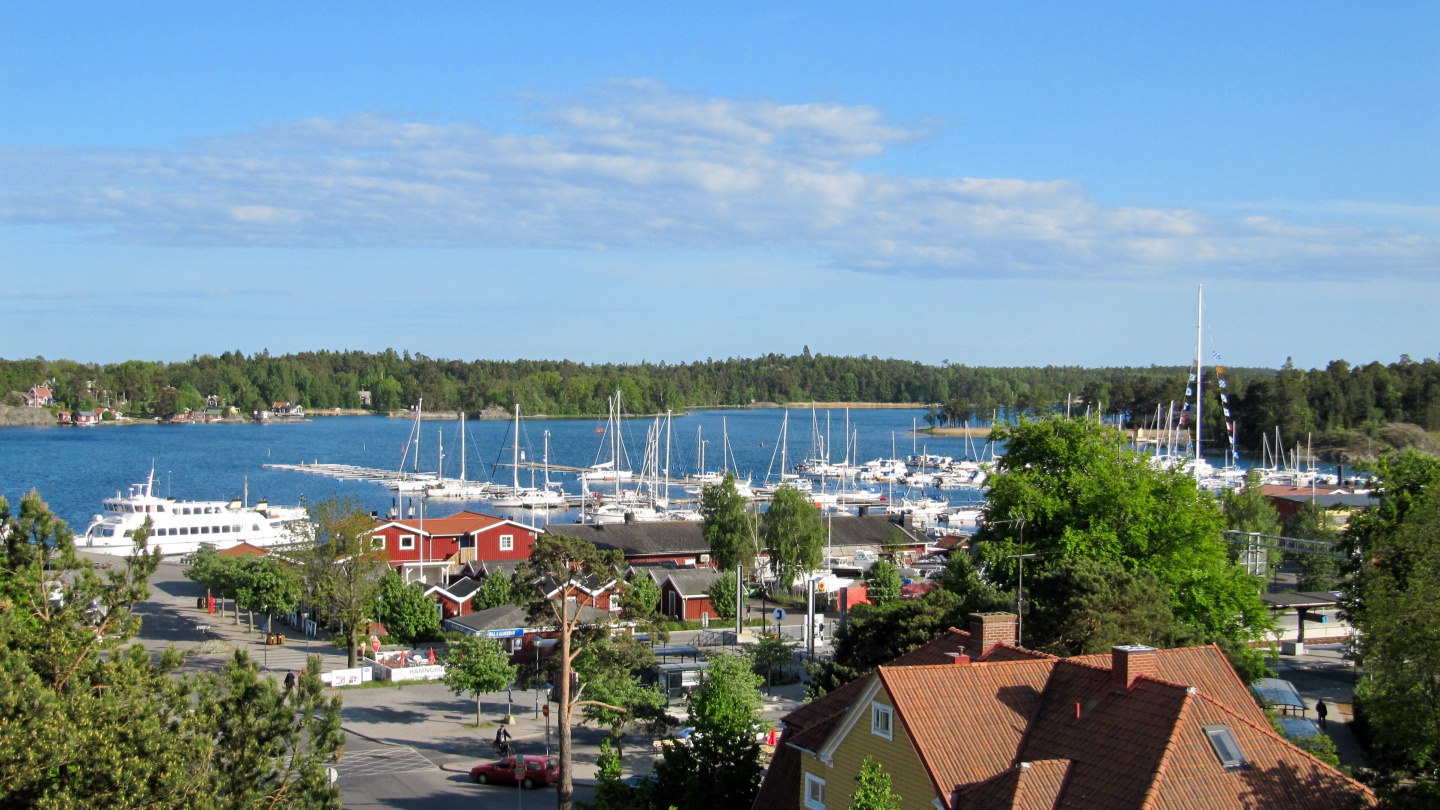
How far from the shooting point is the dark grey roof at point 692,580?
4428 centimetres

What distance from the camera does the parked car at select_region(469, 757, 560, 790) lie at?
2416cm

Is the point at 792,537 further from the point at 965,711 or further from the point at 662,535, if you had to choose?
the point at 965,711

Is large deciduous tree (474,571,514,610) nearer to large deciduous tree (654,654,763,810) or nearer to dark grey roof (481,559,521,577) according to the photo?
dark grey roof (481,559,521,577)

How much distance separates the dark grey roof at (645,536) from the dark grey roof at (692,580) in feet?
18.7

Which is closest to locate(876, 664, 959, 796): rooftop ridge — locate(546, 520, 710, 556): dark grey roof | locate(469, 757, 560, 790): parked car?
locate(469, 757, 560, 790): parked car

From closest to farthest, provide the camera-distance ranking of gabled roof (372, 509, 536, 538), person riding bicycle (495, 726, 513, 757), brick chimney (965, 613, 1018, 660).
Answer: brick chimney (965, 613, 1018, 660)
person riding bicycle (495, 726, 513, 757)
gabled roof (372, 509, 536, 538)

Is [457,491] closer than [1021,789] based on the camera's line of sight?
No

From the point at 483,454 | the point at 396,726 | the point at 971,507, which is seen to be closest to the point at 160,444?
the point at 483,454

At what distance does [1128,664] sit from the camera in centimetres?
1405

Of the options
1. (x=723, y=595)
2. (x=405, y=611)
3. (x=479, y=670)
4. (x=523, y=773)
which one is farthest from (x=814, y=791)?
(x=723, y=595)

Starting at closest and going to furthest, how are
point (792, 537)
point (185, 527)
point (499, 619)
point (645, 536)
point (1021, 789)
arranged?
point (1021, 789) → point (499, 619) → point (792, 537) → point (645, 536) → point (185, 527)

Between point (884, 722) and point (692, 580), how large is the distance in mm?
31021

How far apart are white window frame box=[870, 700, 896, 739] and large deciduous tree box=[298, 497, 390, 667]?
24.9 meters

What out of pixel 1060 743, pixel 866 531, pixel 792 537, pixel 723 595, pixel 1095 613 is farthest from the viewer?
pixel 866 531
